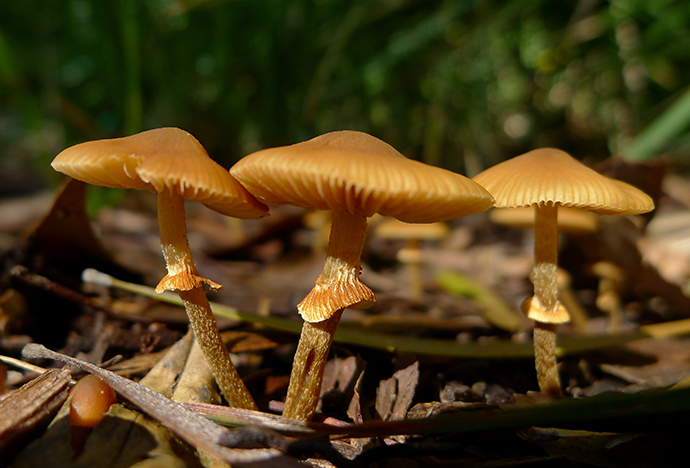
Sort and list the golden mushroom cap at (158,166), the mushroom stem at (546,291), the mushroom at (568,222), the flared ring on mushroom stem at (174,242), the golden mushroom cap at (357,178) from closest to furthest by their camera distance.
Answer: the golden mushroom cap at (357,178) < the golden mushroom cap at (158,166) < the flared ring on mushroom stem at (174,242) < the mushroom stem at (546,291) < the mushroom at (568,222)

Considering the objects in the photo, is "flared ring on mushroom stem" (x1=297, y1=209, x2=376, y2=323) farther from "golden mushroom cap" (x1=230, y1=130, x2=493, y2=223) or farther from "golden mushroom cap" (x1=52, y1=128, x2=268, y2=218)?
"golden mushroom cap" (x1=52, y1=128, x2=268, y2=218)

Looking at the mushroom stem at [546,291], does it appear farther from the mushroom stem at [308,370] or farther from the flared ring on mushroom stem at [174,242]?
the flared ring on mushroom stem at [174,242]

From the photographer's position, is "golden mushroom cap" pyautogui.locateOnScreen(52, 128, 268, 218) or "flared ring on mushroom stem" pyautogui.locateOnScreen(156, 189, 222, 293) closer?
"golden mushroom cap" pyautogui.locateOnScreen(52, 128, 268, 218)

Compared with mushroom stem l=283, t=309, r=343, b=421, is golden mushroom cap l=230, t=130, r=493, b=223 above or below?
above

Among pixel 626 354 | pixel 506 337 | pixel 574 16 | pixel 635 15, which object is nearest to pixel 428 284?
pixel 506 337

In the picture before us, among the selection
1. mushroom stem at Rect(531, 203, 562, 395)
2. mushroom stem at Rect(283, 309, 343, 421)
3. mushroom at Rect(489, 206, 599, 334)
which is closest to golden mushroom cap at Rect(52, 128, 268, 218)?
mushroom stem at Rect(283, 309, 343, 421)

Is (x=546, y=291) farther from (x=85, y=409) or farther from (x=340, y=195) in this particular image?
(x=85, y=409)

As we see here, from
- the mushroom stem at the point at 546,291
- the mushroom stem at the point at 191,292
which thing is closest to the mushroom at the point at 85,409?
the mushroom stem at the point at 191,292
